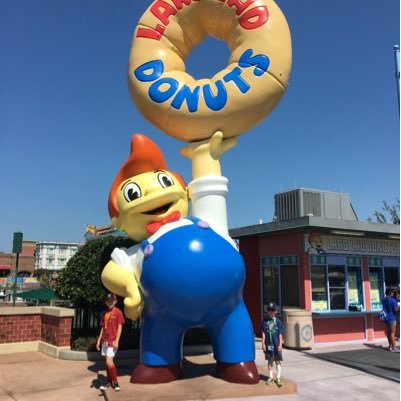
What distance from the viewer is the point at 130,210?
6711 mm

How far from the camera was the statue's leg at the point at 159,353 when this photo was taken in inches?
253

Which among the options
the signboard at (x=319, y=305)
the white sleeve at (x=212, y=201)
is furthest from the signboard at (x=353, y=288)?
the white sleeve at (x=212, y=201)

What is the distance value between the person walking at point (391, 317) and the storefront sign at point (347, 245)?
1.86m

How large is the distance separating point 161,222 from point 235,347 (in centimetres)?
220

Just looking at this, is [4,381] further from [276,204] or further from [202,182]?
[276,204]

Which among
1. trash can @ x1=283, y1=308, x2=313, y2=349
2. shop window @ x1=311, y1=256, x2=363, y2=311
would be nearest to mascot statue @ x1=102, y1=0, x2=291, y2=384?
trash can @ x1=283, y1=308, x2=313, y2=349

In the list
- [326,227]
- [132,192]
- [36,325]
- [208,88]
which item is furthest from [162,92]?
[36,325]

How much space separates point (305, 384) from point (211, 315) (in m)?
2.15

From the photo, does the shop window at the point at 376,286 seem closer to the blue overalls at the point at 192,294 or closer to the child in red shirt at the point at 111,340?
the blue overalls at the point at 192,294

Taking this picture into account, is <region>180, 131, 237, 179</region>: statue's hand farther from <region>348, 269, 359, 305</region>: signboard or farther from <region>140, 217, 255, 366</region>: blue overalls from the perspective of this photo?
<region>348, 269, 359, 305</region>: signboard

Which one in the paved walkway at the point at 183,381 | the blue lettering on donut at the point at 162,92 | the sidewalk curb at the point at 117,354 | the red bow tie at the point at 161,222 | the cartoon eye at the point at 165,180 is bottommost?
the paved walkway at the point at 183,381

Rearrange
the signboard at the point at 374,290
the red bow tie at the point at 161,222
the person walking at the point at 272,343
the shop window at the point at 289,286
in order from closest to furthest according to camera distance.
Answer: the person walking at the point at 272,343 → the red bow tie at the point at 161,222 → the shop window at the point at 289,286 → the signboard at the point at 374,290

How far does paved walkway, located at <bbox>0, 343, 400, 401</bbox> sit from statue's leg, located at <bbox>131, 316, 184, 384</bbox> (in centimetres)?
17

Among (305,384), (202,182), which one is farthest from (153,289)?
(305,384)
